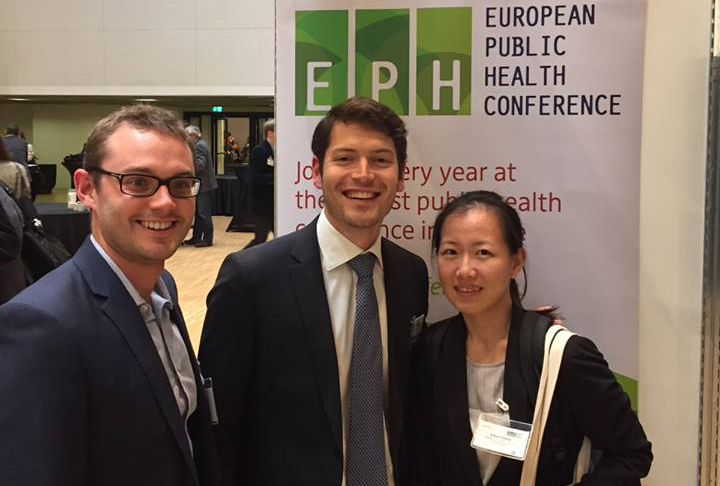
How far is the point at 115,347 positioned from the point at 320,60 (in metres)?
1.30

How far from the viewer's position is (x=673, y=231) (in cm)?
221

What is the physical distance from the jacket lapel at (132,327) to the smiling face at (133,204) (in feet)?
0.17

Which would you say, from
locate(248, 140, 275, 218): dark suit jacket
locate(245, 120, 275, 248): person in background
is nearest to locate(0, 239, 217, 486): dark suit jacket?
locate(245, 120, 275, 248): person in background

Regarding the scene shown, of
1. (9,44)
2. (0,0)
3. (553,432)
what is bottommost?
(553,432)

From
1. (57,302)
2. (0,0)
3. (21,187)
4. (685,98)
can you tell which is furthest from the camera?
(0,0)

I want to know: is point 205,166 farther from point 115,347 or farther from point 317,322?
point 115,347

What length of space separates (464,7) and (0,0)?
1580cm

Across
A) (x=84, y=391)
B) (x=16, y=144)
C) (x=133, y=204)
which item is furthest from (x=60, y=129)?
(x=84, y=391)

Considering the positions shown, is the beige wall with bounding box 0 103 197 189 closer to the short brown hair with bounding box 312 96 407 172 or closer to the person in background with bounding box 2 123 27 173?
the person in background with bounding box 2 123 27 173

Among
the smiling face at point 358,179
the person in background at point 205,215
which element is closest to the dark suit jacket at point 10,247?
the smiling face at point 358,179

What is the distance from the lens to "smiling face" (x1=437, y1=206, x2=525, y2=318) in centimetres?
172

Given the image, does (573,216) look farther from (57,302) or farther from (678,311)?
(57,302)

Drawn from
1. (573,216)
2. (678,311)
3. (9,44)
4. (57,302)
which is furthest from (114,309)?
(9,44)

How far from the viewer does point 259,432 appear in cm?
179
